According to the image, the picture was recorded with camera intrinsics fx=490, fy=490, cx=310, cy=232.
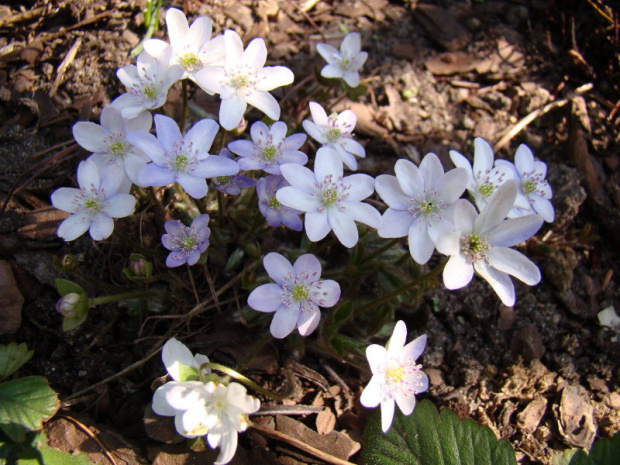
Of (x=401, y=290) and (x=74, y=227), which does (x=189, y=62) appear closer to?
(x=74, y=227)

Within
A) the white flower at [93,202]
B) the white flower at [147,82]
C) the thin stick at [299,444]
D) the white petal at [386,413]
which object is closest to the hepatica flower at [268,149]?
the white flower at [147,82]

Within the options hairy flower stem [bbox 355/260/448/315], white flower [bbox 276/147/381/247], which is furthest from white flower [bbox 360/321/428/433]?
white flower [bbox 276/147/381/247]

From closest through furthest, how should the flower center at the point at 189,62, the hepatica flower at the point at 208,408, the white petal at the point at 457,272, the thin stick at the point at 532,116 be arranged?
the hepatica flower at the point at 208,408, the white petal at the point at 457,272, the flower center at the point at 189,62, the thin stick at the point at 532,116

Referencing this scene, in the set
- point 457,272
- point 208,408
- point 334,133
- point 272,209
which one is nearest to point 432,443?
point 457,272

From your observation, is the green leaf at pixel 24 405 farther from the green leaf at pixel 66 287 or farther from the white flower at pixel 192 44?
the white flower at pixel 192 44

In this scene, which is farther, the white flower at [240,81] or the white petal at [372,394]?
the white flower at [240,81]

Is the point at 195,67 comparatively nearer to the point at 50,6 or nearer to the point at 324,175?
the point at 324,175
